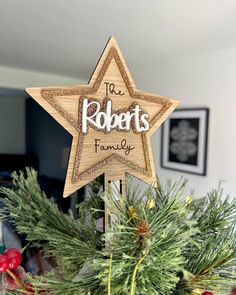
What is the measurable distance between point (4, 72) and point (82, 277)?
2.38 meters

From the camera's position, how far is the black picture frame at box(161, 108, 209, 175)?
1673 mm

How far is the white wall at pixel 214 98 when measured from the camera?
1.54 meters

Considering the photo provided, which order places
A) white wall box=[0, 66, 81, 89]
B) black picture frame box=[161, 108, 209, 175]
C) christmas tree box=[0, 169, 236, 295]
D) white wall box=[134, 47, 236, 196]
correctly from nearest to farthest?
christmas tree box=[0, 169, 236, 295] < white wall box=[134, 47, 236, 196] < black picture frame box=[161, 108, 209, 175] < white wall box=[0, 66, 81, 89]

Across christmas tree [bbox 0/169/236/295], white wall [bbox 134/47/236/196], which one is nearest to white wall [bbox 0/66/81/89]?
white wall [bbox 134/47/236/196]

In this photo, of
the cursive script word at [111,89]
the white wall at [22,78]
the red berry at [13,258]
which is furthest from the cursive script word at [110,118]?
the white wall at [22,78]

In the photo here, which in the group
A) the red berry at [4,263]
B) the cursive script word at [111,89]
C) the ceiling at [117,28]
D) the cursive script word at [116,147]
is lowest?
the red berry at [4,263]

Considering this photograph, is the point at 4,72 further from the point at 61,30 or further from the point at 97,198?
the point at 97,198

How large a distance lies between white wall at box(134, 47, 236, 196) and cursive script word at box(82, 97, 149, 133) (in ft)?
4.20

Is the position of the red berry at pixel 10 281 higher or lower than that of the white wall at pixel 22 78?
lower

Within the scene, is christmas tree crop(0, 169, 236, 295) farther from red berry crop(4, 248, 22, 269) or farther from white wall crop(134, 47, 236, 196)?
white wall crop(134, 47, 236, 196)

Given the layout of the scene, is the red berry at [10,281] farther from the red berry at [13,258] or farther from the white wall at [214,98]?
the white wall at [214,98]

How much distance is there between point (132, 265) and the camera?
29 cm

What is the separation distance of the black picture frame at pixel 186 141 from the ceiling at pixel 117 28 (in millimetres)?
412

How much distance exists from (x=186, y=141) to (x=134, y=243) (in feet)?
5.04
